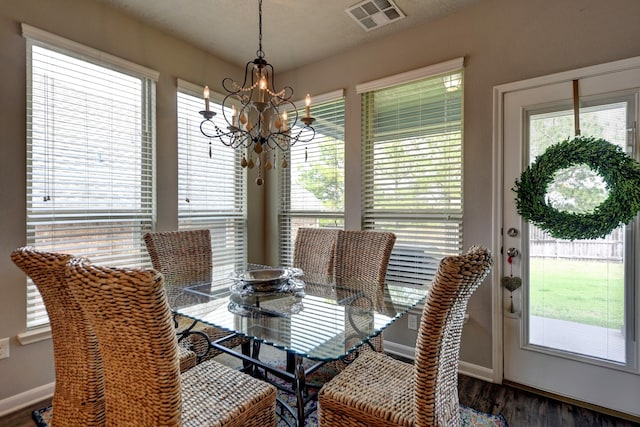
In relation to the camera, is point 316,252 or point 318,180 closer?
point 316,252

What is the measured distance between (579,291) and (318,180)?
234 cm

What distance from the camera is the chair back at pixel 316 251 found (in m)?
2.53

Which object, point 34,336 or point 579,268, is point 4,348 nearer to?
point 34,336

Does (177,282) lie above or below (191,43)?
below

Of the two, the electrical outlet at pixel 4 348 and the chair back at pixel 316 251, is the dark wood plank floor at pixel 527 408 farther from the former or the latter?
the electrical outlet at pixel 4 348

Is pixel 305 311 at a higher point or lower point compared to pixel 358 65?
lower

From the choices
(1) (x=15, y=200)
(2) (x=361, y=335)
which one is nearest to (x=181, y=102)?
(1) (x=15, y=200)

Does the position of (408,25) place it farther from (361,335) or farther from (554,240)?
(361,335)

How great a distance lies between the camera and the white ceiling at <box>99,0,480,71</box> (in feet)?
8.00

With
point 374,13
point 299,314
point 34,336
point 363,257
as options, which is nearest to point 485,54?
point 374,13

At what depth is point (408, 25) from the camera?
107 inches

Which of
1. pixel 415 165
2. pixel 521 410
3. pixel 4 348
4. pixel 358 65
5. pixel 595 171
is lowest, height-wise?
pixel 521 410

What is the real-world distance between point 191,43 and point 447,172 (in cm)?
261

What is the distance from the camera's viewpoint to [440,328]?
112 cm
